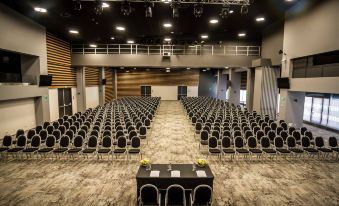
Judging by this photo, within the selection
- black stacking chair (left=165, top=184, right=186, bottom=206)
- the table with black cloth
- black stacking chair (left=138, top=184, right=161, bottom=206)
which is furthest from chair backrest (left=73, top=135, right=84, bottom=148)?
black stacking chair (left=165, top=184, right=186, bottom=206)

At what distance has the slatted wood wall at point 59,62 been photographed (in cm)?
1462

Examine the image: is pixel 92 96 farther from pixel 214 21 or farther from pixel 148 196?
pixel 148 196

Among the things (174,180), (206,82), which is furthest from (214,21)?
(206,82)

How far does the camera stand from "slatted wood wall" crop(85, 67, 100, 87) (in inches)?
837

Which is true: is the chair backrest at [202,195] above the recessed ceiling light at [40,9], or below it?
below

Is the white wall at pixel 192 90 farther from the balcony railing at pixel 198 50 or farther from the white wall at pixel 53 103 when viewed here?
the white wall at pixel 53 103

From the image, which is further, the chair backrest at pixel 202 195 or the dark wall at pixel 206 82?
the dark wall at pixel 206 82

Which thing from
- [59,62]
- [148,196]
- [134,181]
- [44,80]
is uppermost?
[59,62]

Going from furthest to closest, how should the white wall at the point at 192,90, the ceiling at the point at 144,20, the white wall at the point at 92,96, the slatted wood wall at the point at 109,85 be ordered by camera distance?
the white wall at the point at 192,90, the slatted wood wall at the point at 109,85, the white wall at the point at 92,96, the ceiling at the point at 144,20

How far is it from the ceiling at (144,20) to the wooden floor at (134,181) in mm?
6807

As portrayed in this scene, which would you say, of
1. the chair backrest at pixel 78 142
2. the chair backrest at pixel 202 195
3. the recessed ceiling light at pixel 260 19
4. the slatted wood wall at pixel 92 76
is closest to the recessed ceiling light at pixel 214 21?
the recessed ceiling light at pixel 260 19

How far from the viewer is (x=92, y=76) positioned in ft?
74.5

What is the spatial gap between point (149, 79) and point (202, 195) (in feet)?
87.1

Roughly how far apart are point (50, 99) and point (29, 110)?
198 centimetres
